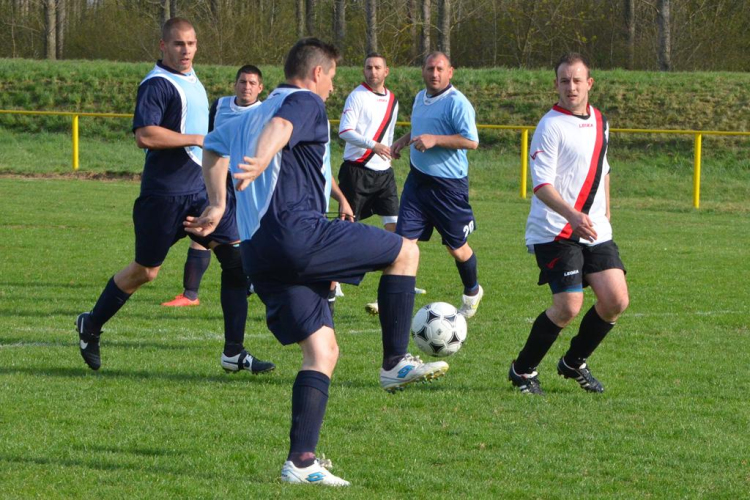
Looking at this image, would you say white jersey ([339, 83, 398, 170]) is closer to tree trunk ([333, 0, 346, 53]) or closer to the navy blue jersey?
the navy blue jersey

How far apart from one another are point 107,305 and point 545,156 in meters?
2.78

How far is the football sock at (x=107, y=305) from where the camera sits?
6371 millimetres

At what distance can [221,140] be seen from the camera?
14.9ft

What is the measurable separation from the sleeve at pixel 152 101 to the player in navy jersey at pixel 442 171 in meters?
2.42

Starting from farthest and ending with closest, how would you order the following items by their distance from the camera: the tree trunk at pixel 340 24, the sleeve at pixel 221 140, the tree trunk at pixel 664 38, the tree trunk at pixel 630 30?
the tree trunk at pixel 340 24, the tree trunk at pixel 630 30, the tree trunk at pixel 664 38, the sleeve at pixel 221 140

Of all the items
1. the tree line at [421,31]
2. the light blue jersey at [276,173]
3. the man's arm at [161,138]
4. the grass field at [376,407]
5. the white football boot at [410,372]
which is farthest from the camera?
the tree line at [421,31]

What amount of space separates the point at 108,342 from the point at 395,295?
3.25 meters

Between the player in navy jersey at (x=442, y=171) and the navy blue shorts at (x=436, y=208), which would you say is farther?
the navy blue shorts at (x=436, y=208)

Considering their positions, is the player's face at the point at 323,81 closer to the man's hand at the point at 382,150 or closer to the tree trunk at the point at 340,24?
the man's hand at the point at 382,150

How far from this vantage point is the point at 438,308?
6.15m

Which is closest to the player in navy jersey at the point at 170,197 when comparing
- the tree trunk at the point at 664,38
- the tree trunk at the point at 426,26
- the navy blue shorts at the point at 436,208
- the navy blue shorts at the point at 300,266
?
the navy blue shorts at the point at 300,266

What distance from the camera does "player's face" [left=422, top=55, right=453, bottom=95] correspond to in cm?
838

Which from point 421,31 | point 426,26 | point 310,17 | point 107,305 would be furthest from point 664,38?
point 107,305

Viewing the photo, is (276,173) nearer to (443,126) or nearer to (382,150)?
(443,126)
